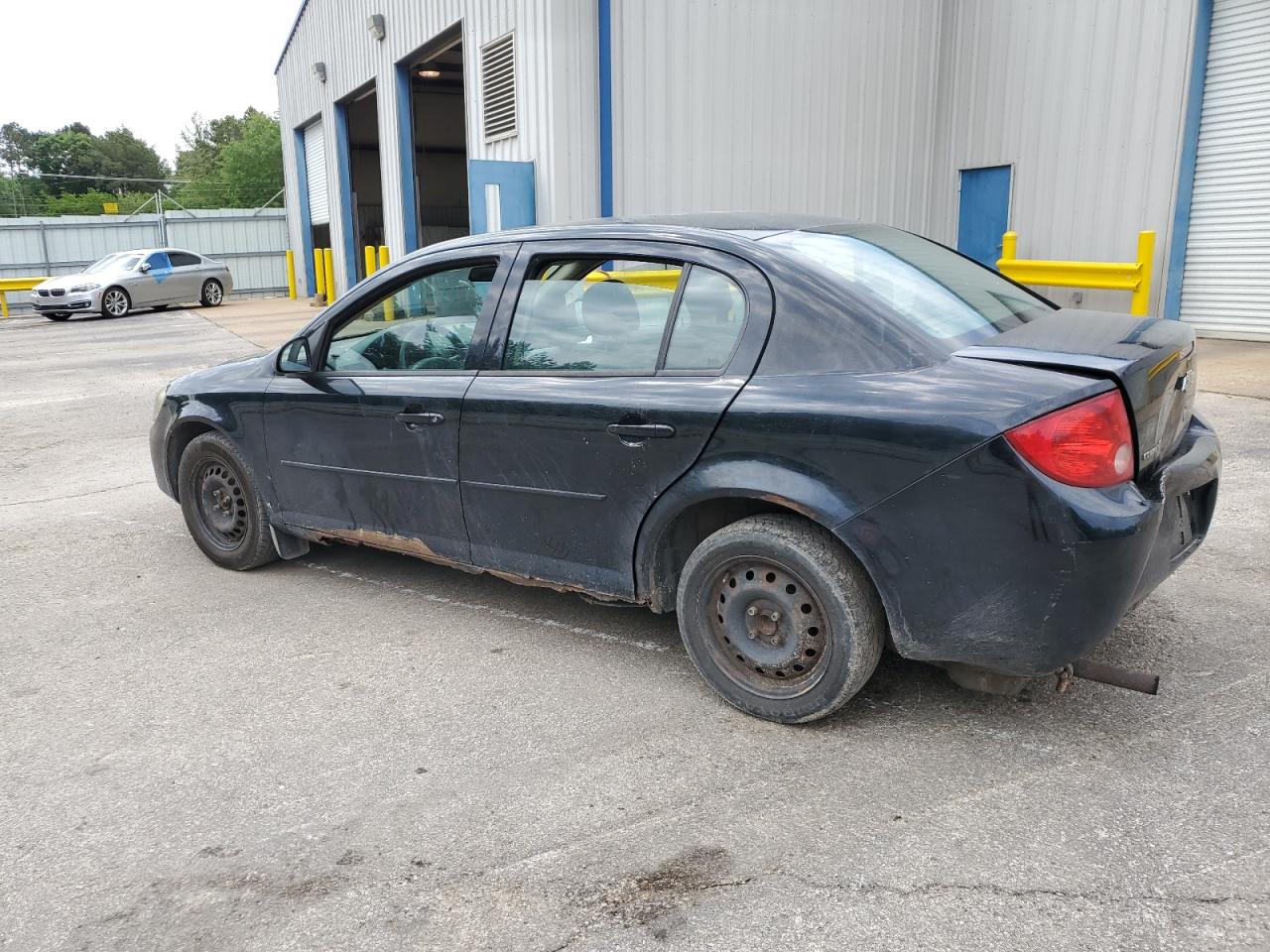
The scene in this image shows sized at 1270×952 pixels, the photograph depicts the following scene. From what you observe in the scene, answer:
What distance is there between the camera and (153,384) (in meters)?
12.0

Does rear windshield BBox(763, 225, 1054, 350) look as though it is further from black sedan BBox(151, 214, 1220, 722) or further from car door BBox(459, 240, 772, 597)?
car door BBox(459, 240, 772, 597)

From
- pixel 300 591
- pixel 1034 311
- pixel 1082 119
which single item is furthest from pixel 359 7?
pixel 1034 311

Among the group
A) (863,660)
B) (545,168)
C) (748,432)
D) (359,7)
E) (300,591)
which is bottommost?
(300,591)

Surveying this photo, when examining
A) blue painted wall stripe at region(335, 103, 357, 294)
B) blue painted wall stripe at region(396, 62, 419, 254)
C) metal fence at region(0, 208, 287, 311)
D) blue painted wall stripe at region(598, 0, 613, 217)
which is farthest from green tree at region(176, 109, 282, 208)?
blue painted wall stripe at region(598, 0, 613, 217)

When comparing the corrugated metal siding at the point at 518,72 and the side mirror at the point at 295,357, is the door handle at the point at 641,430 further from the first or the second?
the corrugated metal siding at the point at 518,72

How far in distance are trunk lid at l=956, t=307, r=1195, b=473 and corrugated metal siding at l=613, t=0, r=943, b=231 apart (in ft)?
29.0

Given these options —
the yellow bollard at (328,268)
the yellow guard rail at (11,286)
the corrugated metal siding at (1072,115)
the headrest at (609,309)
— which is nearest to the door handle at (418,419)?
the headrest at (609,309)

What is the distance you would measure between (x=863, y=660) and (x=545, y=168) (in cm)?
962

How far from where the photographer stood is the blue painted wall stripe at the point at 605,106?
11344 millimetres

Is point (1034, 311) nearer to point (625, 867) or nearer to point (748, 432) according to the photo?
point (748, 432)

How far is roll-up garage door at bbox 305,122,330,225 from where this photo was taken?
24.2 m

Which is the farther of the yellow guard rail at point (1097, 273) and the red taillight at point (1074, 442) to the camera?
the yellow guard rail at point (1097, 273)

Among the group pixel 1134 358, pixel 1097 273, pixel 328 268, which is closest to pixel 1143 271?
pixel 1097 273

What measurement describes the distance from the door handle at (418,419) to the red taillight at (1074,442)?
7.03ft
